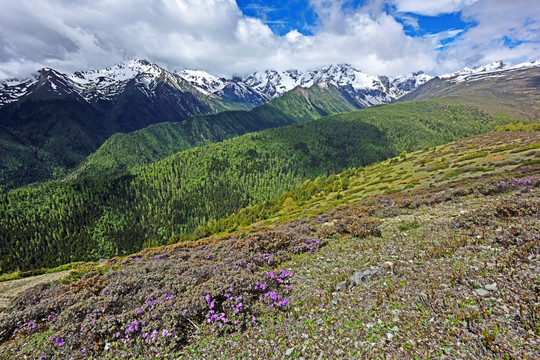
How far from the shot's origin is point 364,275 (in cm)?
1133

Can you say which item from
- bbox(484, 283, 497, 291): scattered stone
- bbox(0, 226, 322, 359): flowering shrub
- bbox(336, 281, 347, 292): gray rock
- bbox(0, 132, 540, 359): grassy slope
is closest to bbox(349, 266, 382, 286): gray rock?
bbox(0, 132, 540, 359): grassy slope

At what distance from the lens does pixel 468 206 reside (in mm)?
19531

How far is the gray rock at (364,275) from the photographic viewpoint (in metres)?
11.0

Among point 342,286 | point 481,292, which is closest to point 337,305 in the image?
point 342,286

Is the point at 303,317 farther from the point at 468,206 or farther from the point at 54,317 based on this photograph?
the point at 468,206

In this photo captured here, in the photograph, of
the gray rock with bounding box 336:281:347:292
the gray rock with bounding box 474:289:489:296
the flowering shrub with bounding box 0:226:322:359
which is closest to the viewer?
the gray rock with bounding box 474:289:489:296

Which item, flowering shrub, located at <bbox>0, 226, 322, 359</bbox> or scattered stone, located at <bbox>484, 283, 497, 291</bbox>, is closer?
scattered stone, located at <bbox>484, 283, 497, 291</bbox>

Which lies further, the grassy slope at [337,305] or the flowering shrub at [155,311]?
the flowering shrub at [155,311]

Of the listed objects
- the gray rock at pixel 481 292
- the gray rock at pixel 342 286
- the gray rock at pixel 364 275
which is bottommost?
the gray rock at pixel 342 286

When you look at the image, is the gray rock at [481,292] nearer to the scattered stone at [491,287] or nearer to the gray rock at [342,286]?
the scattered stone at [491,287]

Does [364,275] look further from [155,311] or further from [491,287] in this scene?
[155,311]

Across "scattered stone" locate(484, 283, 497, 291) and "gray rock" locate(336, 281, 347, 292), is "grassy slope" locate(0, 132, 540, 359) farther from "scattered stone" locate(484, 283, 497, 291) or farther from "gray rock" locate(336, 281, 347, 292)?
"gray rock" locate(336, 281, 347, 292)

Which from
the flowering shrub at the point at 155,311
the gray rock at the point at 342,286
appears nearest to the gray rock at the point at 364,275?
the gray rock at the point at 342,286

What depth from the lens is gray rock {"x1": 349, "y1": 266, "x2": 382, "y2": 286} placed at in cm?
1104
